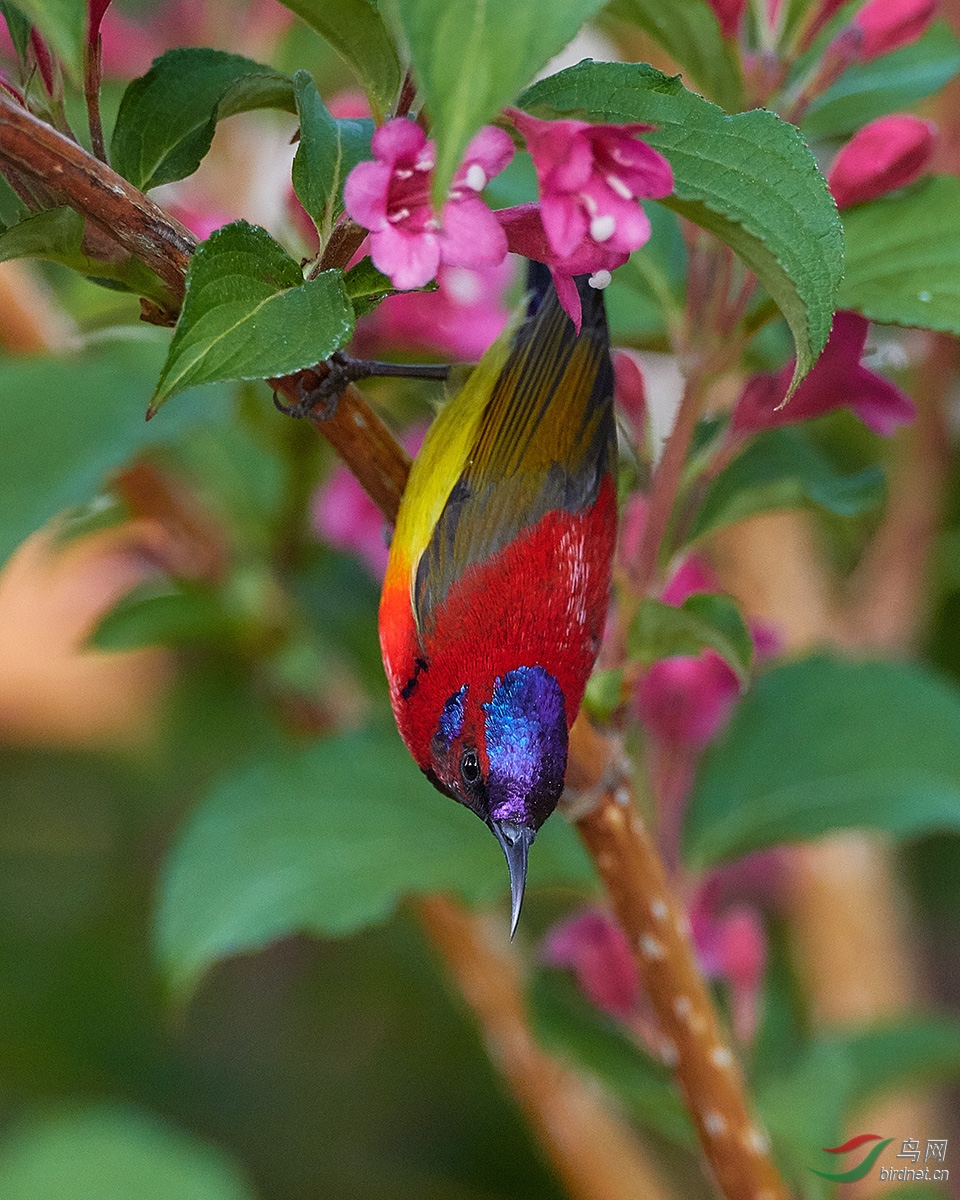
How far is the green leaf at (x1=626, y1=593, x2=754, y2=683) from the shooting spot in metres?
0.52

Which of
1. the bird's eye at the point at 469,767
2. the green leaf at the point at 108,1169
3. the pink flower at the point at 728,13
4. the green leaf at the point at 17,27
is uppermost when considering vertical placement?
the green leaf at the point at 17,27

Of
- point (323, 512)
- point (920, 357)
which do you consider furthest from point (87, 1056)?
point (920, 357)

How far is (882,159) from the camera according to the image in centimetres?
53

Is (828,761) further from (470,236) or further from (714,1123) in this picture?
(470,236)

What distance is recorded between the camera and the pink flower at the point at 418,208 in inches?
15.0

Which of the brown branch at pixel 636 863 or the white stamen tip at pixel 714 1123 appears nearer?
the brown branch at pixel 636 863

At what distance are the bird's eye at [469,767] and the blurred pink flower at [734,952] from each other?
29 centimetres

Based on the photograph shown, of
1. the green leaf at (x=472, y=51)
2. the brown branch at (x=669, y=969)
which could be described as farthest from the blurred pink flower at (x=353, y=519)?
the green leaf at (x=472, y=51)

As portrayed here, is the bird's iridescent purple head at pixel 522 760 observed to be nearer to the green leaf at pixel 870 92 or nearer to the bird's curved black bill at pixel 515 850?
the bird's curved black bill at pixel 515 850

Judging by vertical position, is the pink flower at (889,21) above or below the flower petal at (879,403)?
above

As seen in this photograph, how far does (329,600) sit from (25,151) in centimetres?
62

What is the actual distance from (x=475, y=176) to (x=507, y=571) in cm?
→ 26

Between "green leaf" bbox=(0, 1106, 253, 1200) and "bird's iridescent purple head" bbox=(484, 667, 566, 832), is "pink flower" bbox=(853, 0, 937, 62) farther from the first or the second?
"green leaf" bbox=(0, 1106, 253, 1200)

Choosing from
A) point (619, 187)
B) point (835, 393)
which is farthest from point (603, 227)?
point (835, 393)
